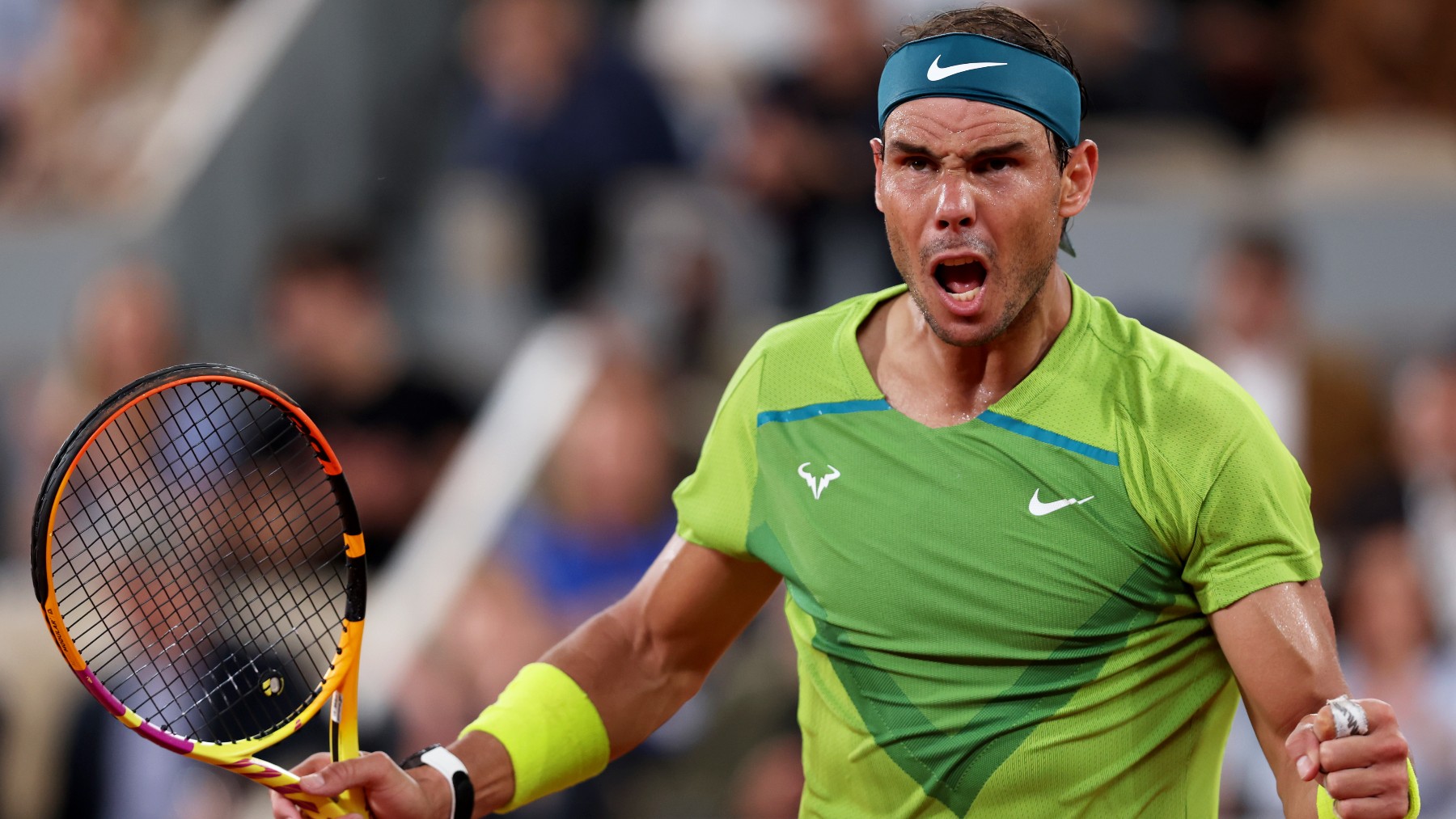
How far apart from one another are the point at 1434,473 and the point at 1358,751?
414 cm

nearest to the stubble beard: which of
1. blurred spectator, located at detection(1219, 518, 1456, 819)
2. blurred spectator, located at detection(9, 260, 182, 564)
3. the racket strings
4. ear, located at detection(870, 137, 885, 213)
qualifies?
ear, located at detection(870, 137, 885, 213)

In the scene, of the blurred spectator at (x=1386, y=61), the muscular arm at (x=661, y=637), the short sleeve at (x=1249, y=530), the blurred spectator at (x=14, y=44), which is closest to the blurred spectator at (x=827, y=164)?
the blurred spectator at (x=1386, y=61)

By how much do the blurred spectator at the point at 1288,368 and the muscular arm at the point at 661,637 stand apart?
3.69 meters

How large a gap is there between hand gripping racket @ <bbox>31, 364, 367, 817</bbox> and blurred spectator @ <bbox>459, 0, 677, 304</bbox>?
1600 millimetres

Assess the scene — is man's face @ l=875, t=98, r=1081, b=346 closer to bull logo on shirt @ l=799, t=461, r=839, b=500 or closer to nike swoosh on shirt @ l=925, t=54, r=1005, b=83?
nike swoosh on shirt @ l=925, t=54, r=1005, b=83

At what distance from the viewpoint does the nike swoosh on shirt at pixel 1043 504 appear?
2.88m

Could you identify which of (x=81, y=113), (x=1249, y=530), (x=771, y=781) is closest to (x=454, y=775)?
(x=1249, y=530)

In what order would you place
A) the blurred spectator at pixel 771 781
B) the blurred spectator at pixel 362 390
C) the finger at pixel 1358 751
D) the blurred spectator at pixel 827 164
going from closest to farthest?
the finger at pixel 1358 751
the blurred spectator at pixel 771 781
the blurred spectator at pixel 362 390
the blurred spectator at pixel 827 164

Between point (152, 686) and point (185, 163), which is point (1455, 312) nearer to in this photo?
point (152, 686)

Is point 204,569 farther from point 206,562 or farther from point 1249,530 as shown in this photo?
point 1249,530

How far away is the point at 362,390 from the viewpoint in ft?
23.6

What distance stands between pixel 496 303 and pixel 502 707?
5.26m

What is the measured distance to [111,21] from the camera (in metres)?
8.98

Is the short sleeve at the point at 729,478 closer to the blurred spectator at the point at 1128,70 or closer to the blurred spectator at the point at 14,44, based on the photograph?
the blurred spectator at the point at 1128,70
